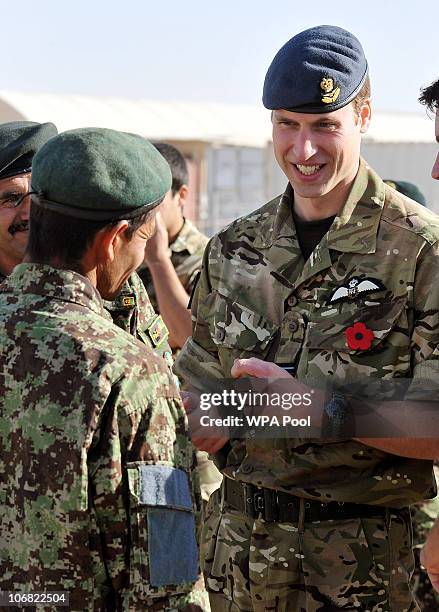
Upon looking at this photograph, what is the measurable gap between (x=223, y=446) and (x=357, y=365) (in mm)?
532

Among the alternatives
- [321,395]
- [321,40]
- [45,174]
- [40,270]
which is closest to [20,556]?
[40,270]

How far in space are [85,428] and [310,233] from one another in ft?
4.68

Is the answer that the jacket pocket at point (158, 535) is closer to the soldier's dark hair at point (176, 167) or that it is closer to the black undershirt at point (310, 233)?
the black undershirt at point (310, 233)

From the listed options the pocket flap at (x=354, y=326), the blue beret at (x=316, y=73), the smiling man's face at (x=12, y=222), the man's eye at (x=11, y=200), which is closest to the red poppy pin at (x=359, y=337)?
the pocket flap at (x=354, y=326)

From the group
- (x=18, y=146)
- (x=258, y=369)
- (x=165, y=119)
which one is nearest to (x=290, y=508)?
(x=258, y=369)

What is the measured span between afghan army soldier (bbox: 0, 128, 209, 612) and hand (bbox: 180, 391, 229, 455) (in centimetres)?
88

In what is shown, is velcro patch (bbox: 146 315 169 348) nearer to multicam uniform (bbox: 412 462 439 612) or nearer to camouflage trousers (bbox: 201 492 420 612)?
camouflage trousers (bbox: 201 492 420 612)

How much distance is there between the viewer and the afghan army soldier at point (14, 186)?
373 centimetres

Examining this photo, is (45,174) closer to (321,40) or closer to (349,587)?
(321,40)

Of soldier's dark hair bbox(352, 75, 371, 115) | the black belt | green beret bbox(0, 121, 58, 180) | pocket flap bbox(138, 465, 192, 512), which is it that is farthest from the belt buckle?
green beret bbox(0, 121, 58, 180)

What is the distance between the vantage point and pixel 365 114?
11.0 feet

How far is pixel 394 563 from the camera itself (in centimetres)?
309

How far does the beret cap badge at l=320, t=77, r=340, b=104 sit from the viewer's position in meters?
3.14

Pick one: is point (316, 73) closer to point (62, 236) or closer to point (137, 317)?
point (137, 317)
